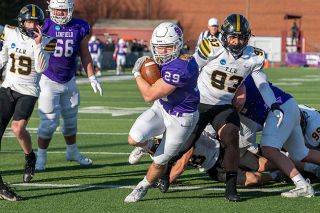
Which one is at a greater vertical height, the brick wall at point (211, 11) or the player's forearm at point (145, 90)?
the player's forearm at point (145, 90)

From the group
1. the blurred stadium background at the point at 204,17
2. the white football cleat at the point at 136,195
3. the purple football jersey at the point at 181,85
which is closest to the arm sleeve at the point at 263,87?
the purple football jersey at the point at 181,85

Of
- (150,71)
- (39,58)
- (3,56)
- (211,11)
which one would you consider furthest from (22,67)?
(211,11)

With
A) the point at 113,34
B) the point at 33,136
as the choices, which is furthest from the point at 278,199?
the point at 113,34

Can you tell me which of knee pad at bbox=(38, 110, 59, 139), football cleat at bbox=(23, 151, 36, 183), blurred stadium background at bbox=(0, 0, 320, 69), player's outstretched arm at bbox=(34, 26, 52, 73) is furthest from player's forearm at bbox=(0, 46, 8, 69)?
blurred stadium background at bbox=(0, 0, 320, 69)

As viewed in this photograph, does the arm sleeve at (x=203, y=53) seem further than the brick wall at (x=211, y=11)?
No

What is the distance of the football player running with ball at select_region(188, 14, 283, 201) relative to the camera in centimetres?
710

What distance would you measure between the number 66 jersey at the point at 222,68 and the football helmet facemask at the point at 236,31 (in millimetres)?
69

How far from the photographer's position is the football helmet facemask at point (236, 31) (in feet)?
23.2

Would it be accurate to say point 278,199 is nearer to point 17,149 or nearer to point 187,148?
point 187,148

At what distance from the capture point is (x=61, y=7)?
866 cm

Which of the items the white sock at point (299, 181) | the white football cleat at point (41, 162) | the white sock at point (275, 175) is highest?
the white sock at point (299, 181)

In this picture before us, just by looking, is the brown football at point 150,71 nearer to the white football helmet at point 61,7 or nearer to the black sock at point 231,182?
the black sock at point 231,182

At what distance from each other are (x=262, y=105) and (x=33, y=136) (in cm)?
496

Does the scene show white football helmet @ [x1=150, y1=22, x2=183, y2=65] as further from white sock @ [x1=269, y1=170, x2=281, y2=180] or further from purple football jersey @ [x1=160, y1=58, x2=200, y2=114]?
white sock @ [x1=269, y1=170, x2=281, y2=180]
